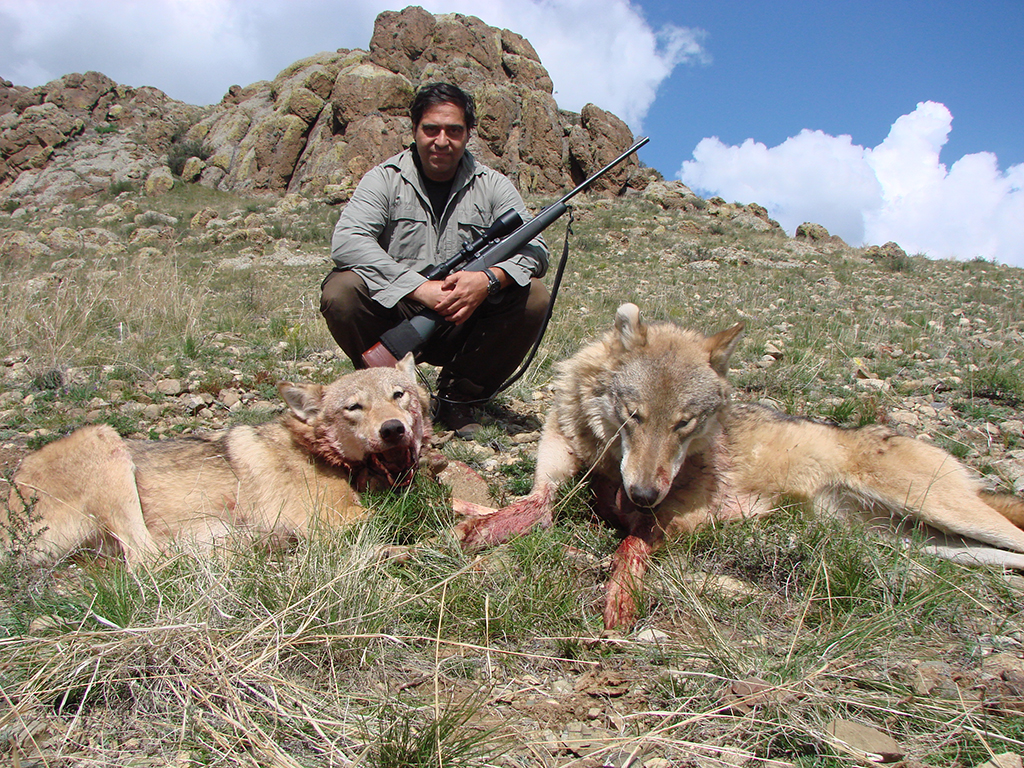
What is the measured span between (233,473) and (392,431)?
3.82 feet

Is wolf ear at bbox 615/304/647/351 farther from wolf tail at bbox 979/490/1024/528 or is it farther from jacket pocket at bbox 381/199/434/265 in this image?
jacket pocket at bbox 381/199/434/265

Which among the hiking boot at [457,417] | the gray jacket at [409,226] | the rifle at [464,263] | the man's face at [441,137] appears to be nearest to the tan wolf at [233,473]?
the rifle at [464,263]

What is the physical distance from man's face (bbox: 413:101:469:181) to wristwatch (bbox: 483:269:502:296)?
1.12m

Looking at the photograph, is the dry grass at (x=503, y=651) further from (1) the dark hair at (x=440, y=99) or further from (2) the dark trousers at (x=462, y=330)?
(1) the dark hair at (x=440, y=99)

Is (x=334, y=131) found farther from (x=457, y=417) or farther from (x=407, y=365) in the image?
(x=407, y=365)

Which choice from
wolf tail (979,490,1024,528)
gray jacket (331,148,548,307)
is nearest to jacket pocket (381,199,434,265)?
gray jacket (331,148,548,307)

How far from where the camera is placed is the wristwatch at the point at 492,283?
189 inches

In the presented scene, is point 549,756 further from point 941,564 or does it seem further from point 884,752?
point 941,564

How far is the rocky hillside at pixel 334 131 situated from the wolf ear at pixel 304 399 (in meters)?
31.7

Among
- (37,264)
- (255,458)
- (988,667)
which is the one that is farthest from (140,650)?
(37,264)

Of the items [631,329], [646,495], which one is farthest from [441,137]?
[646,495]

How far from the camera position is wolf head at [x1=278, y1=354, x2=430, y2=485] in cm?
355

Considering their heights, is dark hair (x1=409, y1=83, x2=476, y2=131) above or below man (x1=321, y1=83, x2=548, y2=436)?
above

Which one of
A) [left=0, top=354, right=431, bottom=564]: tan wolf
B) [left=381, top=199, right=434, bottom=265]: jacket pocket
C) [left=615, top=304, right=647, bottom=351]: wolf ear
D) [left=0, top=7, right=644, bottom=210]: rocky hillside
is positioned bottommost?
[left=0, top=354, right=431, bottom=564]: tan wolf
